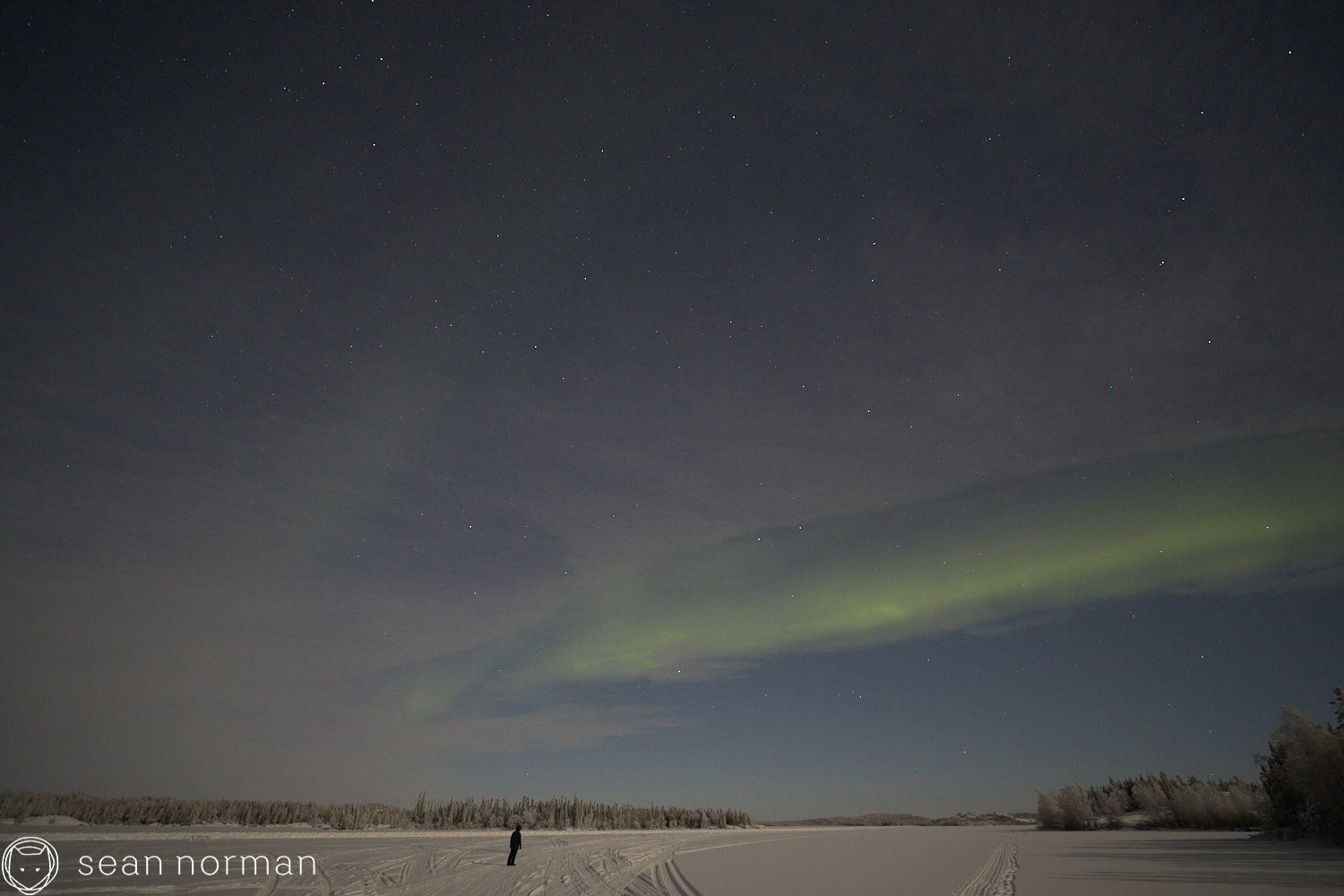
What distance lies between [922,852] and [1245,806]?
2208cm

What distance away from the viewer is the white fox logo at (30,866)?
508 inches

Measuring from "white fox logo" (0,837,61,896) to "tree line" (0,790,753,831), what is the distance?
22.7 metres

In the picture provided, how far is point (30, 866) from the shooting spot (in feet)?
50.5

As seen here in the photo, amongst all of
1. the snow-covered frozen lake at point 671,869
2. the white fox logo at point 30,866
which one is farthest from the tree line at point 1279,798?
the white fox logo at point 30,866

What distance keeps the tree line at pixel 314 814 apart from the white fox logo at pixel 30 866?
2275 cm

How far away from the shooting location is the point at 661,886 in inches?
579

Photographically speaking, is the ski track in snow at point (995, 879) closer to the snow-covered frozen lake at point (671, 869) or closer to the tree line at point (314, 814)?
the snow-covered frozen lake at point (671, 869)

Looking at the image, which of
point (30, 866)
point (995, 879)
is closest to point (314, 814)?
point (30, 866)

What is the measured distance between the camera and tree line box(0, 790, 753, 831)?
39.1m

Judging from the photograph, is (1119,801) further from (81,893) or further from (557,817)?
(81,893)

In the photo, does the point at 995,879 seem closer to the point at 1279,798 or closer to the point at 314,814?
the point at 1279,798

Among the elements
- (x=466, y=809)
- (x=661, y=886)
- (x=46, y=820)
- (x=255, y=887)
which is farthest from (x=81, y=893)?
(x=466, y=809)

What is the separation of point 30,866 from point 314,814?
3528cm

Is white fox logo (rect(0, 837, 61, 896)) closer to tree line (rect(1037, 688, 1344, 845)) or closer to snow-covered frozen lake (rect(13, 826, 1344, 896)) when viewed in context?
snow-covered frozen lake (rect(13, 826, 1344, 896))
